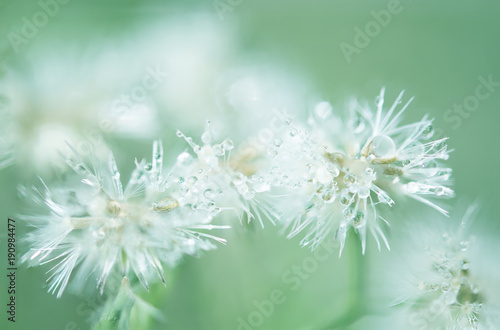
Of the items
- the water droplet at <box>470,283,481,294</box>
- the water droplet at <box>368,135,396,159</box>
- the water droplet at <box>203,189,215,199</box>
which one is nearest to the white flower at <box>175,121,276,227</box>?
the water droplet at <box>203,189,215,199</box>

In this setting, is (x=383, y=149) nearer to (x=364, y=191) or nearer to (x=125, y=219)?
(x=364, y=191)

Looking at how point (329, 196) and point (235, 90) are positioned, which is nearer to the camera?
point (329, 196)

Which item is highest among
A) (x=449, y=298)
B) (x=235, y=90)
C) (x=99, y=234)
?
(x=235, y=90)

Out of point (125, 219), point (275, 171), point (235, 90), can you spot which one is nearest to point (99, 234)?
point (125, 219)

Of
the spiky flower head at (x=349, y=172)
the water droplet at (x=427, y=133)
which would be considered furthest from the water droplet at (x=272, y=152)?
the water droplet at (x=427, y=133)

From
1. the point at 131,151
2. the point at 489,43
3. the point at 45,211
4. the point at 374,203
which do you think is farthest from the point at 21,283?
the point at 489,43

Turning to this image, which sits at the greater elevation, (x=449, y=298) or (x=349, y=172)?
(x=349, y=172)
